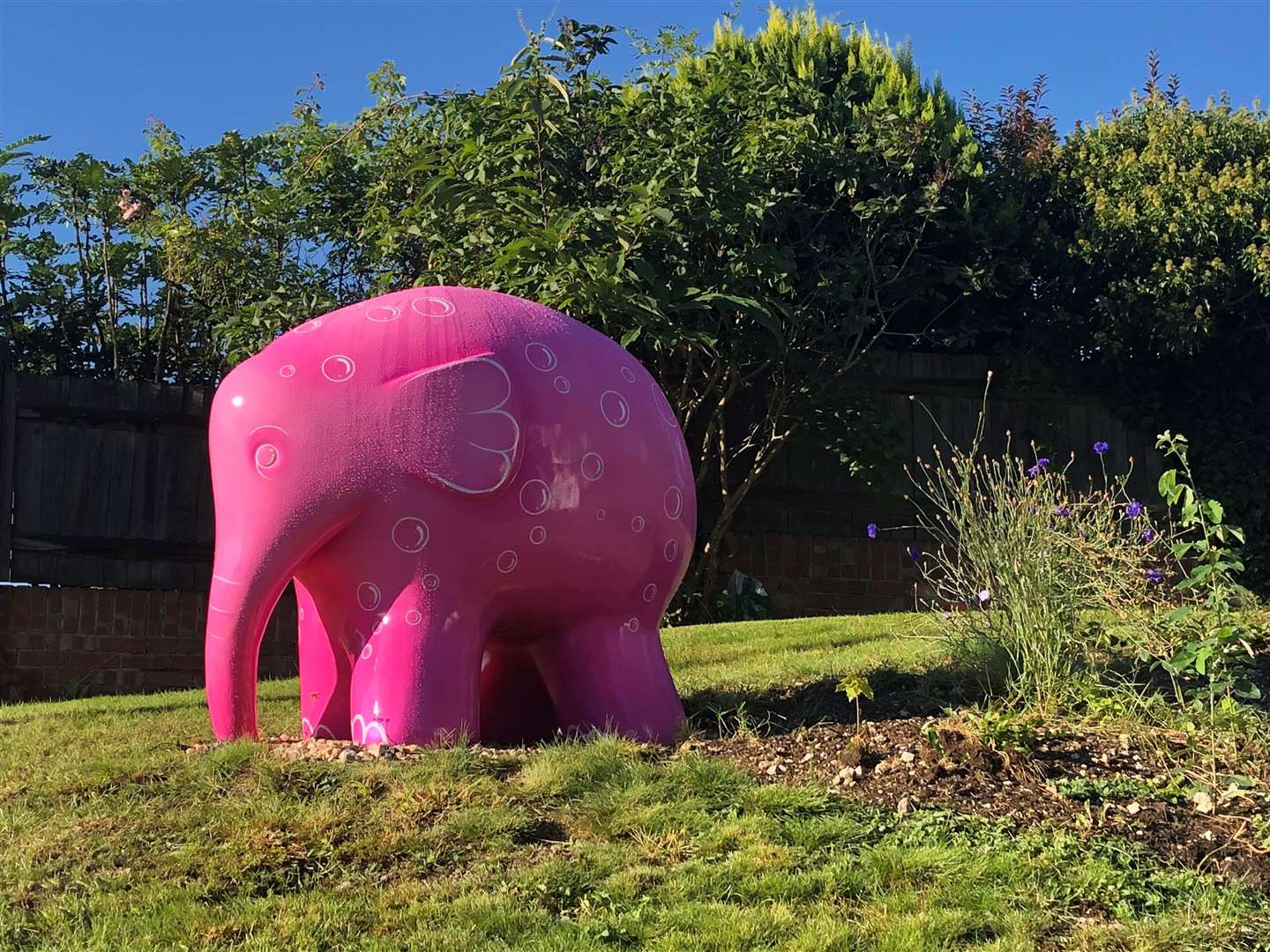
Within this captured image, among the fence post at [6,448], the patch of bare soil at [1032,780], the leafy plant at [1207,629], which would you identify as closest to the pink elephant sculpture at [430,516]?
the patch of bare soil at [1032,780]

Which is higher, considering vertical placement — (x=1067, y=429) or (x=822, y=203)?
(x=822, y=203)

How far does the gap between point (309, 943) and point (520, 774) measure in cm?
130

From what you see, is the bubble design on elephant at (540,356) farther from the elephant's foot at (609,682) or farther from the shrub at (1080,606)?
the shrub at (1080,606)

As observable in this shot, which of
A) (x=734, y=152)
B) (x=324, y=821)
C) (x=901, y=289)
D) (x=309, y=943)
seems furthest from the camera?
(x=901, y=289)

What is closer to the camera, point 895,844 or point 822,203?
point 895,844

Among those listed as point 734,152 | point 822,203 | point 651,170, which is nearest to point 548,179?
point 651,170

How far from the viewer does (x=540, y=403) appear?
5.09m

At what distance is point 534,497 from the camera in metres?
5.00

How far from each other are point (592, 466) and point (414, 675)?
3.43ft

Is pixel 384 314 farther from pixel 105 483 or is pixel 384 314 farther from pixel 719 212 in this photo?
pixel 105 483

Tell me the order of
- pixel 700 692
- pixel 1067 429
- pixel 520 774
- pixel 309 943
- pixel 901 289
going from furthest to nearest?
pixel 1067 429, pixel 901 289, pixel 700 692, pixel 520 774, pixel 309 943

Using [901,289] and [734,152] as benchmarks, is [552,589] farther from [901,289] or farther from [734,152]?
[901,289]

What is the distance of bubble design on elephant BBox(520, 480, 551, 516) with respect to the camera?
4984mm

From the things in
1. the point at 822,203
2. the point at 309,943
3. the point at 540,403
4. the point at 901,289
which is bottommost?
the point at 309,943
